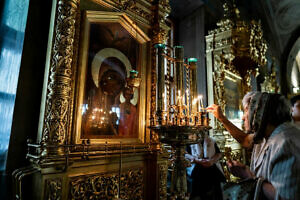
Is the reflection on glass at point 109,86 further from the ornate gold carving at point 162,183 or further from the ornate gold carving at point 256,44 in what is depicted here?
the ornate gold carving at point 256,44

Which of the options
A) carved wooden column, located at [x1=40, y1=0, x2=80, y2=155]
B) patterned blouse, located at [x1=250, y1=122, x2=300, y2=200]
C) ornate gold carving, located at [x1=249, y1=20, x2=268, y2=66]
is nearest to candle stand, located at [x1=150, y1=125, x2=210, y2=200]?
patterned blouse, located at [x1=250, y1=122, x2=300, y2=200]

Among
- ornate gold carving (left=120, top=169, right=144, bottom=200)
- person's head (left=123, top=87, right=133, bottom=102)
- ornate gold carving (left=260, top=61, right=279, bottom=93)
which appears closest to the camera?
ornate gold carving (left=120, top=169, right=144, bottom=200)

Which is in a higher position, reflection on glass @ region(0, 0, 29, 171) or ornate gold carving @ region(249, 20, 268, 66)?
ornate gold carving @ region(249, 20, 268, 66)

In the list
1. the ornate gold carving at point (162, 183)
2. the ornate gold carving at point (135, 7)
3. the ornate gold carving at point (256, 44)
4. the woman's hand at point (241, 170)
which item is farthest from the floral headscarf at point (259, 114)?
the ornate gold carving at point (256, 44)

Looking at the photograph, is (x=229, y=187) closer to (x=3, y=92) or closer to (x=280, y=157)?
(x=280, y=157)

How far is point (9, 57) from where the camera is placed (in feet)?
5.49

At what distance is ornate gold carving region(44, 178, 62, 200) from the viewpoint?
1.33m

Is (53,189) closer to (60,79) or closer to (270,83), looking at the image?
(60,79)

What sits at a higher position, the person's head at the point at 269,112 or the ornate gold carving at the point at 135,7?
the ornate gold carving at the point at 135,7

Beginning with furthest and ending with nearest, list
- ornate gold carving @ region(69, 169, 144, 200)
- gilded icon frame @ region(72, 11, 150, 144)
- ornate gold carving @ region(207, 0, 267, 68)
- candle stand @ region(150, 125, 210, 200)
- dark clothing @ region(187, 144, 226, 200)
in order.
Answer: ornate gold carving @ region(207, 0, 267, 68), dark clothing @ region(187, 144, 226, 200), gilded icon frame @ region(72, 11, 150, 144), ornate gold carving @ region(69, 169, 144, 200), candle stand @ region(150, 125, 210, 200)

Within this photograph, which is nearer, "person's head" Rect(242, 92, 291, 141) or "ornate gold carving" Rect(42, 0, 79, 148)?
"person's head" Rect(242, 92, 291, 141)

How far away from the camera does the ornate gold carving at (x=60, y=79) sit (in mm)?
1418

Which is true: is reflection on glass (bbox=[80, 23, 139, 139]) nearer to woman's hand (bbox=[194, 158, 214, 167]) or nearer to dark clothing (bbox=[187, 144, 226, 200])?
woman's hand (bbox=[194, 158, 214, 167])

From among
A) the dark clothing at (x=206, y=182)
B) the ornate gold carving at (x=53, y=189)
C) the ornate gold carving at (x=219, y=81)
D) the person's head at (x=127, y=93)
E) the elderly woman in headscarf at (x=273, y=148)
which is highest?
the ornate gold carving at (x=219, y=81)
